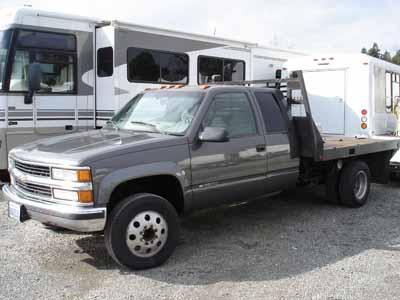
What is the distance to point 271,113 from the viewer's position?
627cm

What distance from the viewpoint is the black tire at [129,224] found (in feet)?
15.3

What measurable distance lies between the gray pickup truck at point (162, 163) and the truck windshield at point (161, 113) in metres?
0.01

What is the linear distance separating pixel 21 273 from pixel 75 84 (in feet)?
16.9

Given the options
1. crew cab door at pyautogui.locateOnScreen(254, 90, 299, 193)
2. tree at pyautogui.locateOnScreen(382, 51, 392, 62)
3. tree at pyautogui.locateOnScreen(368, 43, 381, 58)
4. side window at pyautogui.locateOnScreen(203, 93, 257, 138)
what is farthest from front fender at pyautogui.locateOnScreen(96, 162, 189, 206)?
tree at pyautogui.locateOnScreen(368, 43, 381, 58)

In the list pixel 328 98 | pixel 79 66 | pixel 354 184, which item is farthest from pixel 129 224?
pixel 328 98

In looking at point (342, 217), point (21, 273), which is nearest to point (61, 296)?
point (21, 273)

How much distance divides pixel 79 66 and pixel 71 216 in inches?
215

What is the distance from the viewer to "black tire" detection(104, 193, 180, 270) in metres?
4.68

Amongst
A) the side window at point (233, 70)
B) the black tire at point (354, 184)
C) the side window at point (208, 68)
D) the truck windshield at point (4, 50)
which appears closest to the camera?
the black tire at point (354, 184)

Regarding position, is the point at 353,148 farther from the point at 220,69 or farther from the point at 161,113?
the point at 220,69

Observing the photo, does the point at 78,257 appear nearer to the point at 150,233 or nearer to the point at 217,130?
the point at 150,233

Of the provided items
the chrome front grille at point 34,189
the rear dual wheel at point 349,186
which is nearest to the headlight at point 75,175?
the chrome front grille at point 34,189

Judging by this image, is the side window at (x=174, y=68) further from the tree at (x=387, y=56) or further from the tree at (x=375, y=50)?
the tree at (x=375, y=50)

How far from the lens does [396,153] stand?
9.01 meters
